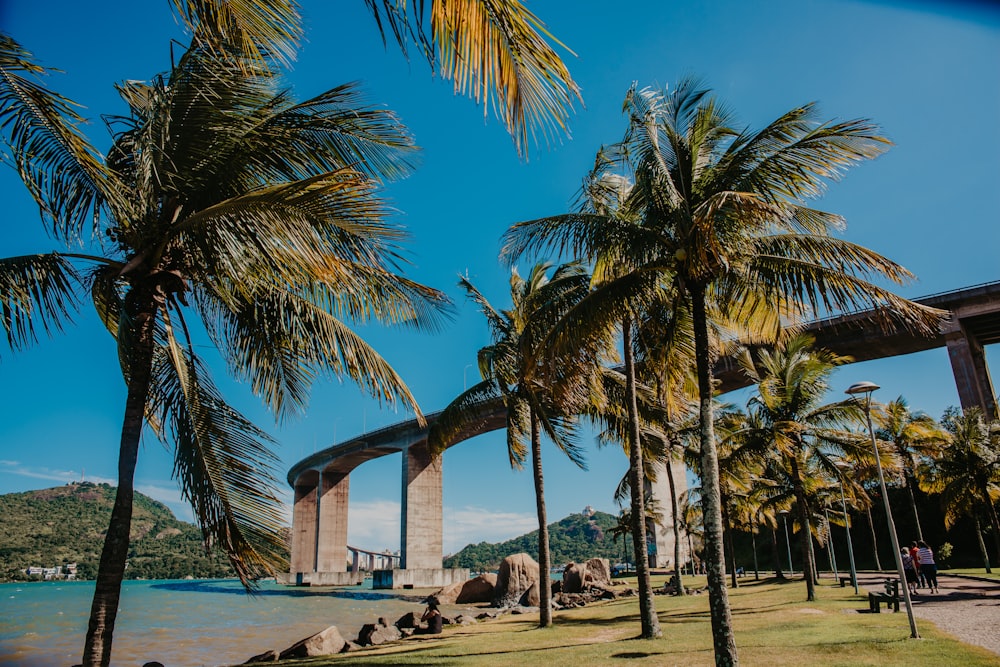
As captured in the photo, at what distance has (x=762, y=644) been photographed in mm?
10078

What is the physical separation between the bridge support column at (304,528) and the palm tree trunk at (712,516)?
213 feet

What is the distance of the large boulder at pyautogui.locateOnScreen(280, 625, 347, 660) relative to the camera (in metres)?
12.8

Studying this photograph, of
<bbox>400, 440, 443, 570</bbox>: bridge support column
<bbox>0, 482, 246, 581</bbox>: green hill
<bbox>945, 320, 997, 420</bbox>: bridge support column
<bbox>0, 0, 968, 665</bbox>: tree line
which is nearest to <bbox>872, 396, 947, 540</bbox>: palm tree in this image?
<bbox>945, 320, 997, 420</bbox>: bridge support column

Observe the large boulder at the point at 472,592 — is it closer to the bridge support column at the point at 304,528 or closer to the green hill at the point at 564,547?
the bridge support column at the point at 304,528

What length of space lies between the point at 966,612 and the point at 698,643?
262 inches

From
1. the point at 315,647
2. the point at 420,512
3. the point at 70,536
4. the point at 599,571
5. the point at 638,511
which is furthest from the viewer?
the point at 70,536

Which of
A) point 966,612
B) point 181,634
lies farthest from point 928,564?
point 181,634

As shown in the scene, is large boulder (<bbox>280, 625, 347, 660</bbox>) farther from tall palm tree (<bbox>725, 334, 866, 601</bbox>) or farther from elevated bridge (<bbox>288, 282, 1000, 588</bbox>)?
tall palm tree (<bbox>725, 334, 866, 601</bbox>)

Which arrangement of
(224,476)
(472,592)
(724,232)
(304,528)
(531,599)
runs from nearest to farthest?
(224,476) < (724,232) < (531,599) < (472,592) < (304,528)

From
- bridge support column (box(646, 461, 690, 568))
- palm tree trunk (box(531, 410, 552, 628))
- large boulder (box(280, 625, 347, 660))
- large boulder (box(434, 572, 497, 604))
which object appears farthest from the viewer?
bridge support column (box(646, 461, 690, 568))

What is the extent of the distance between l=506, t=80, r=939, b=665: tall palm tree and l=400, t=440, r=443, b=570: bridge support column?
42138 mm

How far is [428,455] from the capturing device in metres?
43.9

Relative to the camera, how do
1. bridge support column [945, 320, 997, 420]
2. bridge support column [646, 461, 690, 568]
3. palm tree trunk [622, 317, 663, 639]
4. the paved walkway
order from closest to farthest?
the paved walkway, palm tree trunk [622, 317, 663, 639], bridge support column [945, 320, 997, 420], bridge support column [646, 461, 690, 568]

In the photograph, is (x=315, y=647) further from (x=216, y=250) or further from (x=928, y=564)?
(x=928, y=564)
